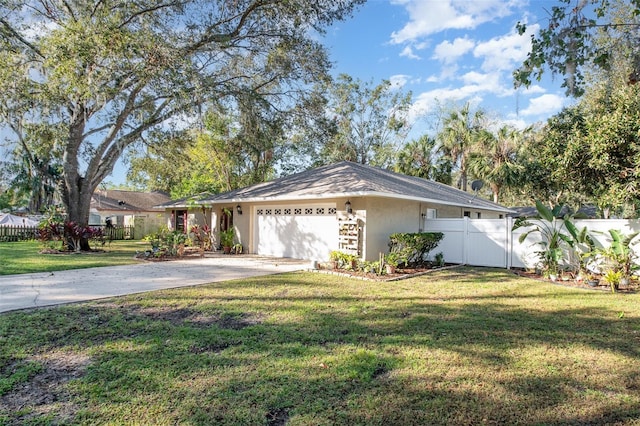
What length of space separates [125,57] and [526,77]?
11182mm

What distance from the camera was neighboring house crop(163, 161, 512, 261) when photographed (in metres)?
11.0

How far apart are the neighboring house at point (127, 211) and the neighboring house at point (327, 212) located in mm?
11090

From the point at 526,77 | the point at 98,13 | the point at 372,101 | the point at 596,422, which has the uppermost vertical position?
the point at 372,101

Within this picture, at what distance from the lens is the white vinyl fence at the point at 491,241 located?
9.77 meters

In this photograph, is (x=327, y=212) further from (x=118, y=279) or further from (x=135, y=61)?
(x=135, y=61)

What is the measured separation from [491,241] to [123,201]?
3083cm

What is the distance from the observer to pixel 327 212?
12359 millimetres

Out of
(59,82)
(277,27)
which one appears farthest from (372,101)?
(59,82)

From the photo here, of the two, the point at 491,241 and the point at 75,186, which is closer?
the point at 491,241

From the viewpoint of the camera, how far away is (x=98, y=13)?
1165 centimetres

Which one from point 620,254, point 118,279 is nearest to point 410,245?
point 620,254

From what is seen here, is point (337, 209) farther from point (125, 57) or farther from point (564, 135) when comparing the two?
point (125, 57)

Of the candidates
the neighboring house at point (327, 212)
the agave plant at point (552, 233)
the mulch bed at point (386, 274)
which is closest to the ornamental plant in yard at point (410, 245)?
the mulch bed at point (386, 274)

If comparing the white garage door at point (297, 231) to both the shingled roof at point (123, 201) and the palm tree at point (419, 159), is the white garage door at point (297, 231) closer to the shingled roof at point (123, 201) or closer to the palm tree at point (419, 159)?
the palm tree at point (419, 159)
